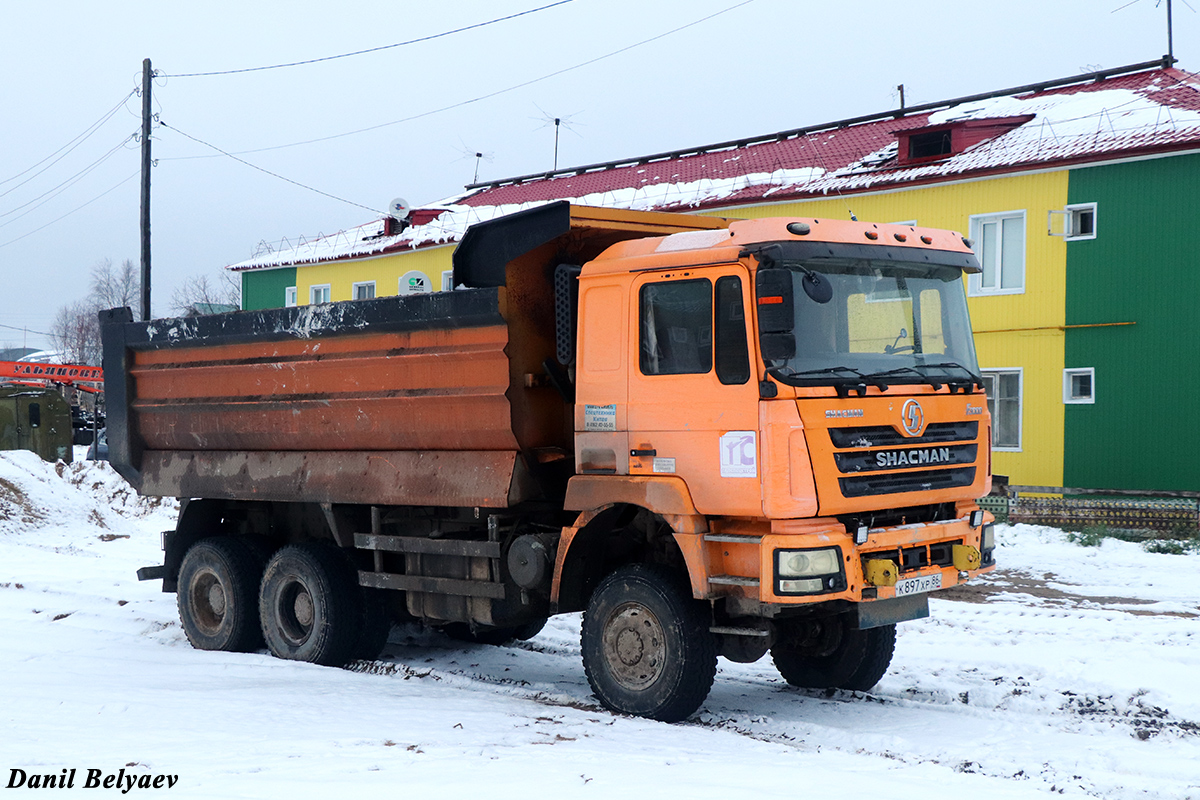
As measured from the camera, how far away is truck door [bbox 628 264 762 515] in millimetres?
6855

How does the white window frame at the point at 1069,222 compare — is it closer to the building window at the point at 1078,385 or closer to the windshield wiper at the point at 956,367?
the building window at the point at 1078,385

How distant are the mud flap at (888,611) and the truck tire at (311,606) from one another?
4116 mm

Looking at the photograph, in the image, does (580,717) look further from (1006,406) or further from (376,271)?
(376,271)

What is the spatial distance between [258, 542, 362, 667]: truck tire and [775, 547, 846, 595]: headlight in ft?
13.6

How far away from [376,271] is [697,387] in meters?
25.3

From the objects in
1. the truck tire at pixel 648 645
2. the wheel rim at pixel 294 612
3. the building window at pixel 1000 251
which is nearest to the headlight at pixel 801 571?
the truck tire at pixel 648 645

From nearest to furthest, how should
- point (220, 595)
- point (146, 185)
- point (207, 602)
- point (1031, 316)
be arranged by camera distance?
point (220, 595), point (207, 602), point (1031, 316), point (146, 185)

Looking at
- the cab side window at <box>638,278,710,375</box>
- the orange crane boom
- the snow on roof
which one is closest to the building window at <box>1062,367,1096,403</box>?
the snow on roof

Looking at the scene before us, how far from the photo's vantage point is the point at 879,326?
728 centimetres

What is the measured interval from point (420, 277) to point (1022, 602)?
24.9 ft

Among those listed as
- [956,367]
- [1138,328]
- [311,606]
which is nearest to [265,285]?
[1138,328]

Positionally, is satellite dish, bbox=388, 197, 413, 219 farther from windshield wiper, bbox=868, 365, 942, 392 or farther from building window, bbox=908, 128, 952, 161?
windshield wiper, bbox=868, 365, 942, 392

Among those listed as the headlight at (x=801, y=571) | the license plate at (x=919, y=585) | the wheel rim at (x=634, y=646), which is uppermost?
the headlight at (x=801, y=571)

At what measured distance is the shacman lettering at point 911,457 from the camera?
7.05m
